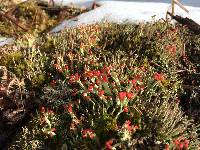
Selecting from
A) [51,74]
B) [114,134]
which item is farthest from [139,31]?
[114,134]

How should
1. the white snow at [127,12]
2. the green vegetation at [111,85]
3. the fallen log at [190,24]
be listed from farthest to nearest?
the white snow at [127,12], the fallen log at [190,24], the green vegetation at [111,85]

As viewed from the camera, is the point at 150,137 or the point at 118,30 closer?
the point at 150,137

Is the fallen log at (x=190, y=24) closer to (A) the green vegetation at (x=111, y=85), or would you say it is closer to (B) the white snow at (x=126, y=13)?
(A) the green vegetation at (x=111, y=85)

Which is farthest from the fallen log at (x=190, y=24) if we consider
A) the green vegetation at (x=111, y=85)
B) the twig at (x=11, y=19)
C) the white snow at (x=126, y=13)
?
the twig at (x=11, y=19)

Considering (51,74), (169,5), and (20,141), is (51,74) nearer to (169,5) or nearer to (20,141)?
(20,141)

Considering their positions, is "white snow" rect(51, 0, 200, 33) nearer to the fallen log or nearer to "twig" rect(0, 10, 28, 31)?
the fallen log

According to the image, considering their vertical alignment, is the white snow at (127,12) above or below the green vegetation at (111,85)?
above

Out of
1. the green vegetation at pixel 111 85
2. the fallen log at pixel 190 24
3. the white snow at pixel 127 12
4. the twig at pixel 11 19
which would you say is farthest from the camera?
the twig at pixel 11 19

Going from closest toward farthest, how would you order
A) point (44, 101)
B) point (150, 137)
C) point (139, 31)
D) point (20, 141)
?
point (150, 137) → point (20, 141) → point (44, 101) → point (139, 31)

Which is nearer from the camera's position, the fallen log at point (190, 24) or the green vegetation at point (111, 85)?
the green vegetation at point (111, 85)
